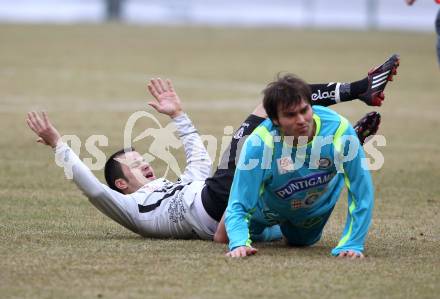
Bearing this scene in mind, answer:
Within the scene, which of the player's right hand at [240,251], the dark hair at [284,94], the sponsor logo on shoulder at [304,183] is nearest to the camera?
the dark hair at [284,94]

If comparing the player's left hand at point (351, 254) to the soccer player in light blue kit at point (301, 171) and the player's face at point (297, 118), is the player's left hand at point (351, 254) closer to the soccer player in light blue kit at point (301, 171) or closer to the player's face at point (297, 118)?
the soccer player in light blue kit at point (301, 171)

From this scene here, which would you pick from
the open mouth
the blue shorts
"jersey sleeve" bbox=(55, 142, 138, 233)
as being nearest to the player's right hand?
the blue shorts

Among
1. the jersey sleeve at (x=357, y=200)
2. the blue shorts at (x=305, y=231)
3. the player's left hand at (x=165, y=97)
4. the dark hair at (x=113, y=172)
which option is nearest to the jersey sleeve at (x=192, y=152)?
the player's left hand at (x=165, y=97)

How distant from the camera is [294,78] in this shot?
596 centimetres

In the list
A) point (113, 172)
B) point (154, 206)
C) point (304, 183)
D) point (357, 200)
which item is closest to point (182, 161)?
point (113, 172)

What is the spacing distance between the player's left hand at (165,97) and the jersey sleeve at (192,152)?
9cm

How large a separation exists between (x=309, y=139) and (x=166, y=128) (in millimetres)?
6774

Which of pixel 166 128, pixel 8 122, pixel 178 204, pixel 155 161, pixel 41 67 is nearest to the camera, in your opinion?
pixel 178 204

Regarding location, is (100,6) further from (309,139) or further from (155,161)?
(309,139)

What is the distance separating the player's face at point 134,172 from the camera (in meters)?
7.31

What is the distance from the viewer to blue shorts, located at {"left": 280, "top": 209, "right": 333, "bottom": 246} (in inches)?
257

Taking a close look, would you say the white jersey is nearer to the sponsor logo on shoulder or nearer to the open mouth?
the open mouth

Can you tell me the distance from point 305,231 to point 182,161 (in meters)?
4.38

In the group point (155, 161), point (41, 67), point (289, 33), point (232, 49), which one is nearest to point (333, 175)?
point (155, 161)
